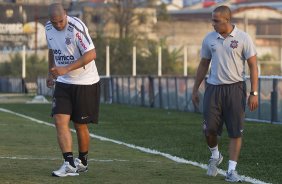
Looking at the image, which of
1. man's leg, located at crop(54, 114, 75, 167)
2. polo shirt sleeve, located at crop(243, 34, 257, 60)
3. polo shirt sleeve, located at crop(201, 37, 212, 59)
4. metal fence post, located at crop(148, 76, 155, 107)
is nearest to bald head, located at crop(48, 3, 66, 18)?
man's leg, located at crop(54, 114, 75, 167)

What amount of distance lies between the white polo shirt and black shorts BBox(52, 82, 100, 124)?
1495 mm

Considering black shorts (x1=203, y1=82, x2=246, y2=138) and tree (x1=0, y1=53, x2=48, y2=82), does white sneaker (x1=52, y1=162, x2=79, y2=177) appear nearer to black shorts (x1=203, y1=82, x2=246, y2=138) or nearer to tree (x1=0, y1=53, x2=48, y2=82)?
black shorts (x1=203, y1=82, x2=246, y2=138)

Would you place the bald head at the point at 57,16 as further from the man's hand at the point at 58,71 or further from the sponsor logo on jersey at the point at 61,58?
the man's hand at the point at 58,71

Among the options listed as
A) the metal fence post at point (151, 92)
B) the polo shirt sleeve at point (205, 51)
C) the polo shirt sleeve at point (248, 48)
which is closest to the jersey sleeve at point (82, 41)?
the polo shirt sleeve at point (205, 51)

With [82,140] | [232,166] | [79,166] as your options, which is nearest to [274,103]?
[82,140]

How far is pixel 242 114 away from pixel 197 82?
71 centimetres

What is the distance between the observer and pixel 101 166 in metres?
11.8

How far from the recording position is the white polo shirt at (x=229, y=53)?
33.4ft

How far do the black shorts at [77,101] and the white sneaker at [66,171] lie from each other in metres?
0.61

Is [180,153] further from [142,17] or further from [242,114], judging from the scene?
[142,17]

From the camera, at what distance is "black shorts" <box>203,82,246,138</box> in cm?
1032

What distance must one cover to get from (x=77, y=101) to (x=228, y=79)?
5.98 feet

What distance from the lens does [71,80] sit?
10.9 metres

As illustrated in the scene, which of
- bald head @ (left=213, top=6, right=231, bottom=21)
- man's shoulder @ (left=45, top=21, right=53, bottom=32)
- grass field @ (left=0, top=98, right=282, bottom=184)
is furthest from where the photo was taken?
man's shoulder @ (left=45, top=21, right=53, bottom=32)
